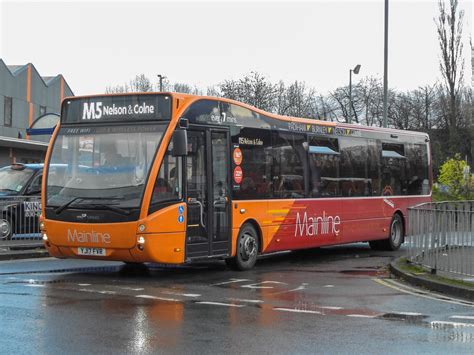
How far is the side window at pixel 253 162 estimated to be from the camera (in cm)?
1409

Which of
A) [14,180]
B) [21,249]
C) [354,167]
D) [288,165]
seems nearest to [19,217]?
[21,249]

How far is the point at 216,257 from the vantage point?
13.3 metres

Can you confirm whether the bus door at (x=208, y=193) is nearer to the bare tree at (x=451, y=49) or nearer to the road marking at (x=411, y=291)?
the road marking at (x=411, y=291)

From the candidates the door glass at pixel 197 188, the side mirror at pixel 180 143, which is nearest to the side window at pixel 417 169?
the door glass at pixel 197 188

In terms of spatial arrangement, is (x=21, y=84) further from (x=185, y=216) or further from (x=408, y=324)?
(x=408, y=324)

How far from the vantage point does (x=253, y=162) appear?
47.8 feet

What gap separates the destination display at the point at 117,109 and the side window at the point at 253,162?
203 centimetres

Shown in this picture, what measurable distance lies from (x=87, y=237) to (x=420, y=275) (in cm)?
578

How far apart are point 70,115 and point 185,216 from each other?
9.48 feet

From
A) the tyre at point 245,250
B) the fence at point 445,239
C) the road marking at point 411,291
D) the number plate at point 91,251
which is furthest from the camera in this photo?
the tyre at point 245,250

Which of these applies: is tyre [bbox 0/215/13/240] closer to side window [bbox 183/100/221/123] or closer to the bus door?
the bus door

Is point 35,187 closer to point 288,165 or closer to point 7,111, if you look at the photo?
point 288,165

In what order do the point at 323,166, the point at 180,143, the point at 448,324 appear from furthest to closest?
the point at 323,166 < the point at 180,143 < the point at 448,324

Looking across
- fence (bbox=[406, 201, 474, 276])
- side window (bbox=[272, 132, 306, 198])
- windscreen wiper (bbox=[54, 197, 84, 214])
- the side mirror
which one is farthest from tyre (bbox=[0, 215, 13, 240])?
fence (bbox=[406, 201, 474, 276])
